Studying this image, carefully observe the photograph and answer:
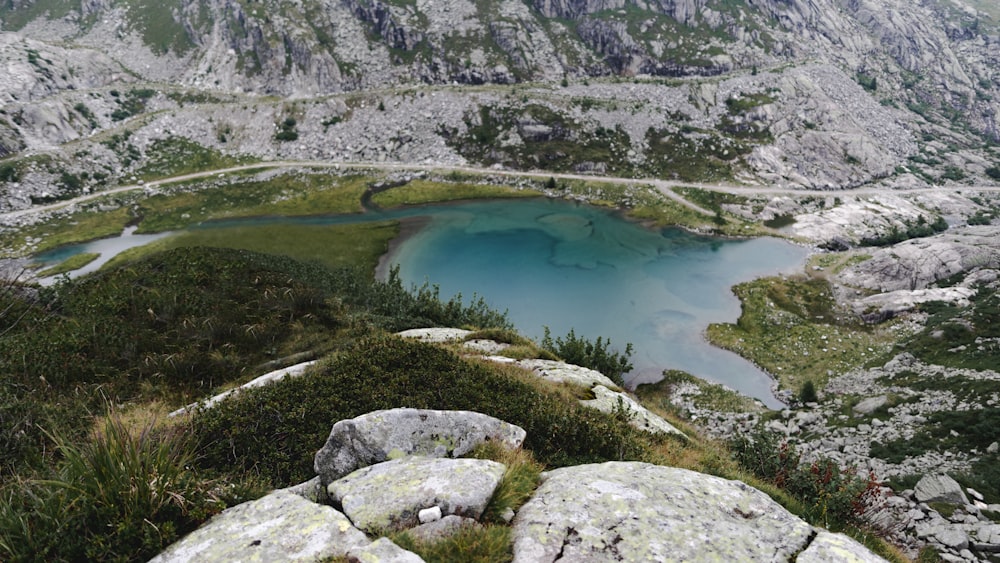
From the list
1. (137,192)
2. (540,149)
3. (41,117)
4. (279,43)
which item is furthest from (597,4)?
(41,117)

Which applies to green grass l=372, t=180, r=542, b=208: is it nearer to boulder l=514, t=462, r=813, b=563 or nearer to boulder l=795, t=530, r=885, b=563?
boulder l=514, t=462, r=813, b=563

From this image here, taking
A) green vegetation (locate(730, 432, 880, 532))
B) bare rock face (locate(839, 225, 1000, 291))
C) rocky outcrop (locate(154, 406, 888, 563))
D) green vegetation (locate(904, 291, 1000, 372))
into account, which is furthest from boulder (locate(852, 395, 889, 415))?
bare rock face (locate(839, 225, 1000, 291))

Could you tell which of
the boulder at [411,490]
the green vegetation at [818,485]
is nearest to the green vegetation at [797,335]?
the green vegetation at [818,485]

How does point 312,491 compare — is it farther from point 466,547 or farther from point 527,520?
point 527,520

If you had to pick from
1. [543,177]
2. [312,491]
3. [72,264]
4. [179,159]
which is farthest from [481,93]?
[312,491]

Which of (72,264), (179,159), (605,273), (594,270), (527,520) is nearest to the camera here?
(527,520)

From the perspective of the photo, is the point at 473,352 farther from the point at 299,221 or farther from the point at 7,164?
the point at 7,164
